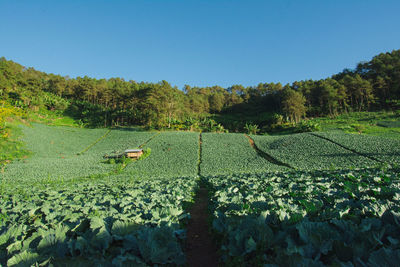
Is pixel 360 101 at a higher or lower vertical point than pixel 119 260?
higher

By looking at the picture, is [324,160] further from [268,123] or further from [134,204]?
[268,123]

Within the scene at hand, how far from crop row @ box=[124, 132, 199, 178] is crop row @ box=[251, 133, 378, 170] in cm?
1236

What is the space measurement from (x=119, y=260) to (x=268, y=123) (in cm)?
7574

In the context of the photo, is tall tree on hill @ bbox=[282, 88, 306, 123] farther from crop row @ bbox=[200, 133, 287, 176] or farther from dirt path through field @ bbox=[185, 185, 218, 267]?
dirt path through field @ bbox=[185, 185, 218, 267]

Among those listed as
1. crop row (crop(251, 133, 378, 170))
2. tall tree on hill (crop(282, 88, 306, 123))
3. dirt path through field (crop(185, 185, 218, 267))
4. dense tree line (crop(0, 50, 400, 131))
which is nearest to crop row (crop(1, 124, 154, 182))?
dense tree line (crop(0, 50, 400, 131))

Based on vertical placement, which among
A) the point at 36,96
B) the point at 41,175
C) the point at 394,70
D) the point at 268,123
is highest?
the point at 394,70

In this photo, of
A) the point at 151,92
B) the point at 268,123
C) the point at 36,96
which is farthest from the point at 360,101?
the point at 36,96

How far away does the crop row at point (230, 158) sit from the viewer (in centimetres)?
2316

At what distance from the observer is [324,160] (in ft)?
80.7

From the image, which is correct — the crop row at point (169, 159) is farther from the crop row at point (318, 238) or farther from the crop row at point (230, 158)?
the crop row at point (318, 238)

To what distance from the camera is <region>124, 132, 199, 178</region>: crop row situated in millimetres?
23328

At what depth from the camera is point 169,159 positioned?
1187 inches

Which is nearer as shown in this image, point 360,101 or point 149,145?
point 149,145

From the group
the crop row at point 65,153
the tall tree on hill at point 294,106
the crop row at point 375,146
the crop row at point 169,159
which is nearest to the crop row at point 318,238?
the crop row at point 169,159
